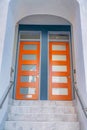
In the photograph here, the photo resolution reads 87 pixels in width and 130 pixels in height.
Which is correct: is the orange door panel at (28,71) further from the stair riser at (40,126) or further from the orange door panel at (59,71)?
the stair riser at (40,126)

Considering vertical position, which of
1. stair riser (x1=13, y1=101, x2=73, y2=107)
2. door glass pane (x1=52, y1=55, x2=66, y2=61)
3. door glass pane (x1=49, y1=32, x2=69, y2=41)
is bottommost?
stair riser (x1=13, y1=101, x2=73, y2=107)

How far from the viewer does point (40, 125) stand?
11.1 feet

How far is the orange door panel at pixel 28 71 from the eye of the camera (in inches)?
208

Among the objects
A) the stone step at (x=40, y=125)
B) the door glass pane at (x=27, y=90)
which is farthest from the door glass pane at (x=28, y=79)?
the stone step at (x=40, y=125)

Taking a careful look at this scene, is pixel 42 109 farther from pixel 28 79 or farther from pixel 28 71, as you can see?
pixel 28 71

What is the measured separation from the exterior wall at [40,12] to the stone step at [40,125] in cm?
25

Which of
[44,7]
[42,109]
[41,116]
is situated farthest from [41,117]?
[44,7]

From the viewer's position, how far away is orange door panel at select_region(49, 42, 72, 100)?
5.29 metres

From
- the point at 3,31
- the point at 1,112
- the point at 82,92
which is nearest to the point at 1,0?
the point at 3,31

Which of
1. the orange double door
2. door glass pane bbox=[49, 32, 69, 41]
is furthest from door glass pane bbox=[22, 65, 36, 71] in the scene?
door glass pane bbox=[49, 32, 69, 41]

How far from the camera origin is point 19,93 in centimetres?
526

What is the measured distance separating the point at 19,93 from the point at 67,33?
2460 mm

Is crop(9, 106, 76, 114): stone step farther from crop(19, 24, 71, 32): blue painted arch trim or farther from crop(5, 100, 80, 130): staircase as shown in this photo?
crop(19, 24, 71, 32): blue painted arch trim

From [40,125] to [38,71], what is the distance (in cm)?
229
